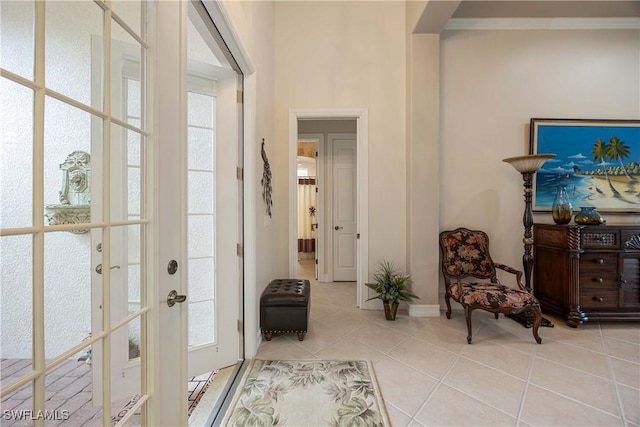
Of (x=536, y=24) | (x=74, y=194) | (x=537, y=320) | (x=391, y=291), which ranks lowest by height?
(x=537, y=320)

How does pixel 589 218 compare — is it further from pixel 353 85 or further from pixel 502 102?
pixel 353 85

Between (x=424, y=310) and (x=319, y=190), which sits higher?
(x=319, y=190)

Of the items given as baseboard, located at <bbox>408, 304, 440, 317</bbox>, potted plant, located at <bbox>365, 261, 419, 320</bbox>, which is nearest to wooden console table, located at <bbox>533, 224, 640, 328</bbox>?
baseboard, located at <bbox>408, 304, 440, 317</bbox>

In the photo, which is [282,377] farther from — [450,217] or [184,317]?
[450,217]

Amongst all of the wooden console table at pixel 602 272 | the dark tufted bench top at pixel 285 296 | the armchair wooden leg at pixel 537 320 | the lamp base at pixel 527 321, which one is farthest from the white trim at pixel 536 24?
the dark tufted bench top at pixel 285 296

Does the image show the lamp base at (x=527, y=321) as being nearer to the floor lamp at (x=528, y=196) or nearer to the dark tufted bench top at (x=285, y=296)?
the floor lamp at (x=528, y=196)

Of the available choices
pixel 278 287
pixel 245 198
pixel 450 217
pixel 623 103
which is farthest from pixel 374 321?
pixel 623 103

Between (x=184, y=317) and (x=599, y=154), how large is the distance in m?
4.54

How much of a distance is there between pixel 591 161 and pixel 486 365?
2.88 metres

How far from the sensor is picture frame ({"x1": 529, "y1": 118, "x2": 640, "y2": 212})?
2982 millimetres

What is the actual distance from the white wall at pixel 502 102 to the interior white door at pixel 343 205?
5.03 ft

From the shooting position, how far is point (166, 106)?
3.16 feet

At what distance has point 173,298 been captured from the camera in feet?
3.27

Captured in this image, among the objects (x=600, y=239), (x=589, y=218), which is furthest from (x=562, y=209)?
(x=600, y=239)
